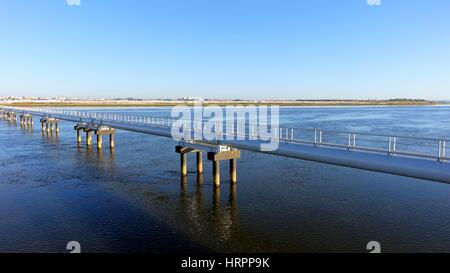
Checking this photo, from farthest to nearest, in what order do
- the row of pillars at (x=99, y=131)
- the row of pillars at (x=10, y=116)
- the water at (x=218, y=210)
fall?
the row of pillars at (x=10, y=116) < the row of pillars at (x=99, y=131) < the water at (x=218, y=210)

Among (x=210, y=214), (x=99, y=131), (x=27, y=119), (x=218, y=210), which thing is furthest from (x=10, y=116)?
(x=210, y=214)

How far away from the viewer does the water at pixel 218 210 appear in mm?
14836

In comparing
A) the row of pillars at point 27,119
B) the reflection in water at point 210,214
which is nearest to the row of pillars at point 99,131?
the reflection in water at point 210,214

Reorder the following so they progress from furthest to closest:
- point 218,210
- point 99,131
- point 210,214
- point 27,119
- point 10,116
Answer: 1. point 10,116
2. point 27,119
3. point 99,131
4. point 218,210
5. point 210,214

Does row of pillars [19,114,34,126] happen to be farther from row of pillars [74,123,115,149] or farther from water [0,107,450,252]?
water [0,107,450,252]

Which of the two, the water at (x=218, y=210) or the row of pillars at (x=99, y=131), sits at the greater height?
the row of pillars at (x=99, y=131)

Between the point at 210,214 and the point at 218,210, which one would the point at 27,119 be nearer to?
the point at 218,210

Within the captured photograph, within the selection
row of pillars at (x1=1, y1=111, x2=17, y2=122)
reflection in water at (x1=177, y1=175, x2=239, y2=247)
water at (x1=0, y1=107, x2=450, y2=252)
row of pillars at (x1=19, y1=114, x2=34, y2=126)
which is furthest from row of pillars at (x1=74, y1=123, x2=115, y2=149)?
row of pillars at (x1=1, y1=111, x2=17, y2=122)

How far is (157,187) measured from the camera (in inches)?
927

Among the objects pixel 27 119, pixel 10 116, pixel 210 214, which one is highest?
pixel 10 116

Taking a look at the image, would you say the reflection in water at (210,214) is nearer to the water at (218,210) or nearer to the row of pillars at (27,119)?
the water at (218,210)

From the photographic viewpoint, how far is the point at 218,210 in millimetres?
19000
